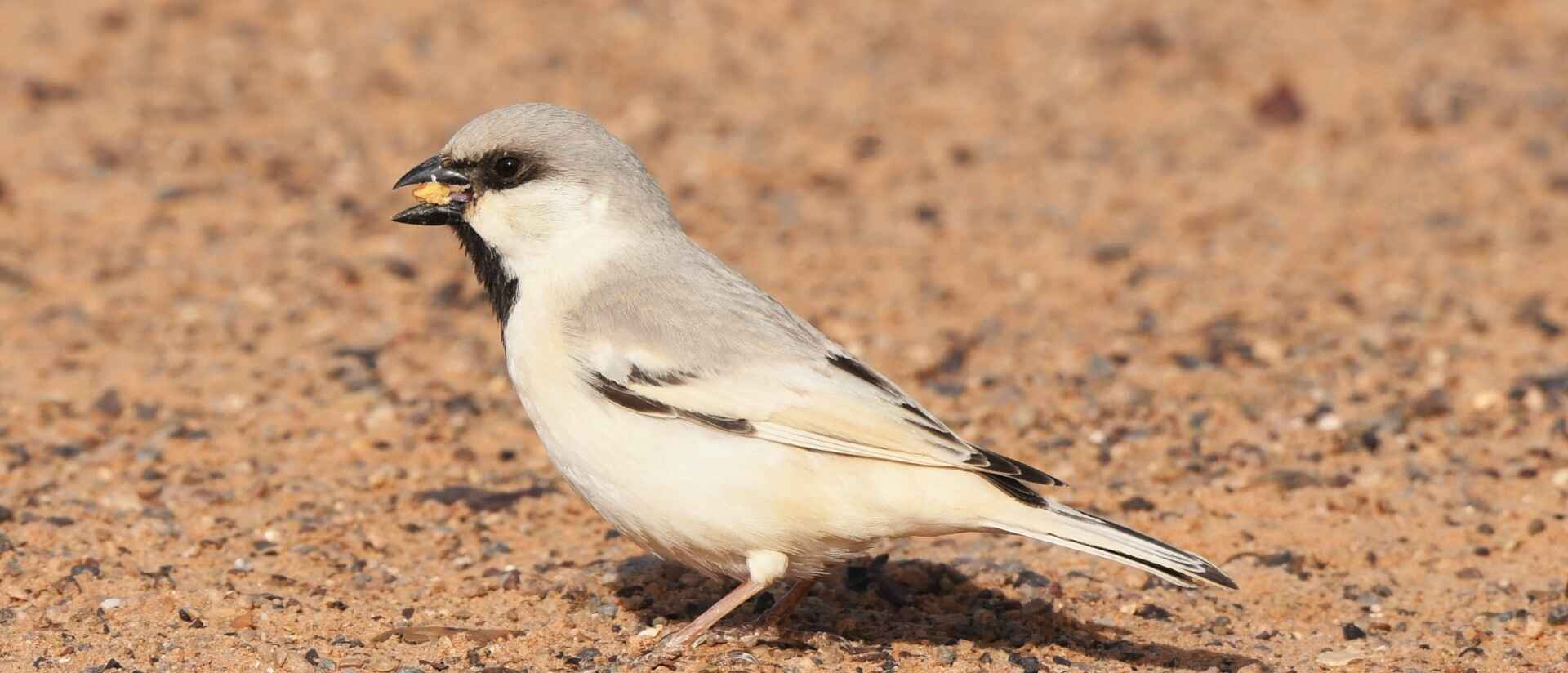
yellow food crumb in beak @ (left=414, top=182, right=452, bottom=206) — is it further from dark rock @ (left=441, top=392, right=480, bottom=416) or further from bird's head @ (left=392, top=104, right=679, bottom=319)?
dark rock @ (left=441, top=392, right=480, bottom=416)

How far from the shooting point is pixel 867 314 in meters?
10.6

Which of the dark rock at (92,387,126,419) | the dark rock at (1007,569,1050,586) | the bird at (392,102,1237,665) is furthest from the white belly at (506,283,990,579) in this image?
the dark rock at (92,387,126,419)

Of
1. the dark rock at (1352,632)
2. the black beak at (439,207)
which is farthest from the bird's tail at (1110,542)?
the black beak at (439,207)

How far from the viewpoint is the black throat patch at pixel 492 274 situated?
21.0ft

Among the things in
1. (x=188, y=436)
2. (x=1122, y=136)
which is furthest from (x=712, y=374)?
(x=1122, y=136)

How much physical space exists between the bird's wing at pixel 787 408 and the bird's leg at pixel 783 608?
2.83 ft

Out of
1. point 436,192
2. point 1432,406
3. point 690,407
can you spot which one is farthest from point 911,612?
point 1432,406

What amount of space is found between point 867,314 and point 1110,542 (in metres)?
4.98

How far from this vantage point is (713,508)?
5879 mm

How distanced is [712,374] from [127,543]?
2.77m

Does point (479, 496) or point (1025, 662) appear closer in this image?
point (1025, 662)

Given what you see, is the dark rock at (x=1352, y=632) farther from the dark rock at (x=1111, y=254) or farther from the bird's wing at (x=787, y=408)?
the dark rock at (x=1111, y=254)

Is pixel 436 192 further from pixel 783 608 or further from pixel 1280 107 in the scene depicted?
pixel 1280 107

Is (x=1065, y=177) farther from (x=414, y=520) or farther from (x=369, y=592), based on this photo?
(x=369, y=592)
